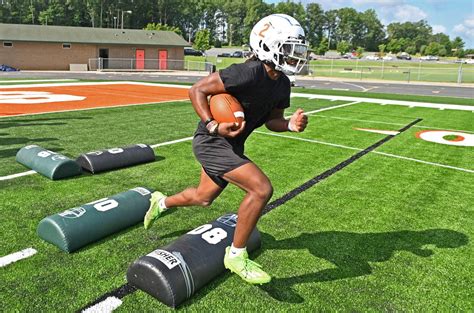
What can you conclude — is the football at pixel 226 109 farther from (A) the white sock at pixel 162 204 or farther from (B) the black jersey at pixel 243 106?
(A) the white sock at pixel 162 204

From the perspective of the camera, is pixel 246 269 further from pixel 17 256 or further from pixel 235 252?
pixel 17 256

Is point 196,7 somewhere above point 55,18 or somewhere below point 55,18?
above

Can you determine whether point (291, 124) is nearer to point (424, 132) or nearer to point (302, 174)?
point (302, 174)

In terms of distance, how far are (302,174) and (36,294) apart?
15.3 feet

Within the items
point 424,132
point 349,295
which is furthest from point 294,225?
point 424,132

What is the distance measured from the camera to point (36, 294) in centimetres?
325

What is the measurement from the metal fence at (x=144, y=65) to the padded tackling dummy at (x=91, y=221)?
1531 inches

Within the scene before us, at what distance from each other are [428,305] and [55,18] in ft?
308

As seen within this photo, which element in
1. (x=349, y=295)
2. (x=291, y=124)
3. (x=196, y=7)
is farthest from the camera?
(x=196, y=7)

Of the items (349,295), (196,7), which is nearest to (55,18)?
(196,7)

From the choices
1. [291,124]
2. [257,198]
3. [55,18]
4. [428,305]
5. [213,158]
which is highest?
Result: [55,18]

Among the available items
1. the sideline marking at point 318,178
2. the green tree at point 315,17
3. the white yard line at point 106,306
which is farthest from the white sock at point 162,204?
the green tree at point 315,17

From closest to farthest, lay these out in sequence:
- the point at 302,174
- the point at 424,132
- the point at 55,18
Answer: the point at 302,174 → the point at 424,132 → the point at 55,18

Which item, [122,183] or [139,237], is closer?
[139,237]
